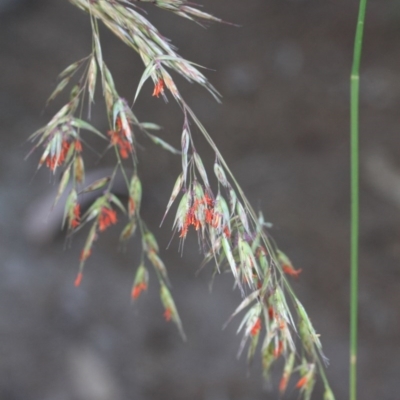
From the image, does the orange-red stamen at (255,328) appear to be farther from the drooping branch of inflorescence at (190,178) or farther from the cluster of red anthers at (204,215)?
the cluster of red anthers at (204,215)

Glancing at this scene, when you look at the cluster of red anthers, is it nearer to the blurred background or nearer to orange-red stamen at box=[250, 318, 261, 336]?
orange-red stamen at box=[250, 318, 261, 336]

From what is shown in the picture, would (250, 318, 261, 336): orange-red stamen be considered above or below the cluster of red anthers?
below

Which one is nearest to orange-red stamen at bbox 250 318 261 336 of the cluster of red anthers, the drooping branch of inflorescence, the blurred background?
the drooping branch of inflorescence

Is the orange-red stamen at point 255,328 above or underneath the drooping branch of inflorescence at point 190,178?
underneath

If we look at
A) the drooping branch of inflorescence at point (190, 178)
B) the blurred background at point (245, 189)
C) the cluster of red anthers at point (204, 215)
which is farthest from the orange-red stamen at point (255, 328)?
the blurred background at point (245, 189)

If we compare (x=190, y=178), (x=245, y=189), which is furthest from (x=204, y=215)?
(x=245, y=189)

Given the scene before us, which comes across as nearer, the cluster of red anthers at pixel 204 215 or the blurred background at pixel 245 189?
the cluster of red anthers at pixel 204 215

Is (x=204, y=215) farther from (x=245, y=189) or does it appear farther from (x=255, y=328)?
(x=245, y=189)

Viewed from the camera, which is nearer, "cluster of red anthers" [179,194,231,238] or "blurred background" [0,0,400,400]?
"cluster of red anthers" [179,194,231,238]

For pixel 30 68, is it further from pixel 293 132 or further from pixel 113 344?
pixel 113 344
